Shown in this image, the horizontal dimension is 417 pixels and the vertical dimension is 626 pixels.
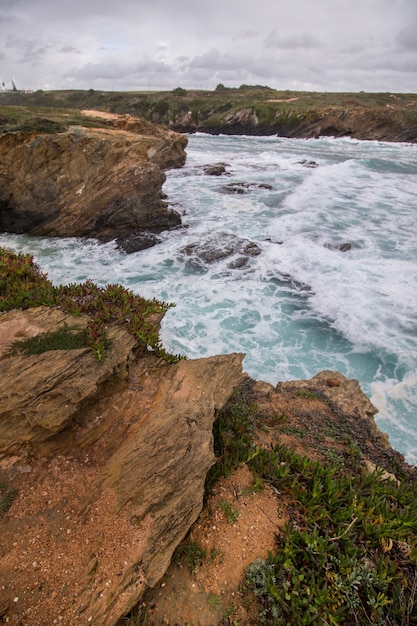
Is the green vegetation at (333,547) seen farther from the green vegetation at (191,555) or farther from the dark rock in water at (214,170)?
the dark rock in water at (214,170)

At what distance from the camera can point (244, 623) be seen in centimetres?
406

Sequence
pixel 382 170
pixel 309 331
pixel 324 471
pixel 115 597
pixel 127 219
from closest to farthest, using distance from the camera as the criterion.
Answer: pixel 115 597 < pixel 324 471 < pixel 309 331 < pixel 127 219 < pixel 382 170

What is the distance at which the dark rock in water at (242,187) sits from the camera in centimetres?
3069

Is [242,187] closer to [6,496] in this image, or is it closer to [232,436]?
[232,436]

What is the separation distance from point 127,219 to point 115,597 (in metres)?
19.6

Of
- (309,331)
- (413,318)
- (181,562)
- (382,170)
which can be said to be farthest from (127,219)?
(382,170)

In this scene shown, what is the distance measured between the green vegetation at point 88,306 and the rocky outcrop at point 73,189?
12.6 meters

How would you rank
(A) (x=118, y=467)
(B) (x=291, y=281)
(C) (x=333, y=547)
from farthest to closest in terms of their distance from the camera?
(B) (x=291, y=281)
(A) (x=118, y=467)
(C) (x=333, y=547)

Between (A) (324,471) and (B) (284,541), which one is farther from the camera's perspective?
(A) (324,471)

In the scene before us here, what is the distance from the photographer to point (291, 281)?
16406mm

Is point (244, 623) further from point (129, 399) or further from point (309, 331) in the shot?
point (309, 331)

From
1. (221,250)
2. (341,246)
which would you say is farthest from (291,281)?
(341,246)

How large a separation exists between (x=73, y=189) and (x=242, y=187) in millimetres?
16195

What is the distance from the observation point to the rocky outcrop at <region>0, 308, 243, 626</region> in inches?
161
